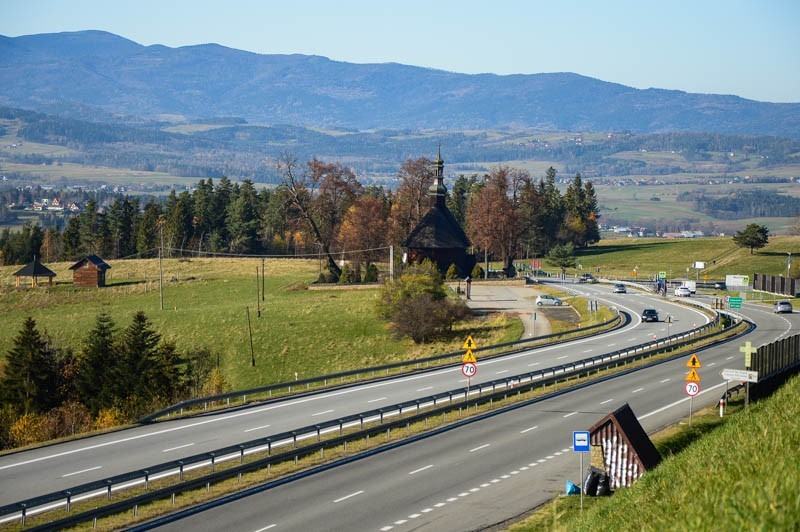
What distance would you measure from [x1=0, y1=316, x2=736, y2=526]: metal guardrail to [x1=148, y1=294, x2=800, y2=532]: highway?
1959 mm

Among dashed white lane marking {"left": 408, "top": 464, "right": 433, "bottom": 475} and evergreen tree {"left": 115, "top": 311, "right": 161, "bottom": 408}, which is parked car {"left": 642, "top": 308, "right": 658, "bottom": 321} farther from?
dashed white lane marking {"left": 408, "top": 464, "right": 433, "bottom": 475}

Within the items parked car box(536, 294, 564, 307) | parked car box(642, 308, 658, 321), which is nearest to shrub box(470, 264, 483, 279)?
parked car box(536, 294, 564, 307)

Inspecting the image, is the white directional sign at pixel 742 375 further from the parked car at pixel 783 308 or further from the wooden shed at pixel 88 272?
the wooden shed at pixel 88 272

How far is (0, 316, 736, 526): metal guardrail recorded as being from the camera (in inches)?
945

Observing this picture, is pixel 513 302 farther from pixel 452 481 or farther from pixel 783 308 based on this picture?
pixel 452 481

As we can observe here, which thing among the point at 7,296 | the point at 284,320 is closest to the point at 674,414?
the point at 284,320

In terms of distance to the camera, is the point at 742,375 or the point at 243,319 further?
the point at 243,319

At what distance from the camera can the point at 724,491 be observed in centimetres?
1481

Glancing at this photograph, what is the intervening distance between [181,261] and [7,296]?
30.7 metres

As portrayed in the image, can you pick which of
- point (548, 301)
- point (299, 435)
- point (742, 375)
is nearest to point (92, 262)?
point (548, 301)

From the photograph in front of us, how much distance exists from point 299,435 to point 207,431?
5605mm

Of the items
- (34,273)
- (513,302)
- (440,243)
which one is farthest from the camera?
(34,273)

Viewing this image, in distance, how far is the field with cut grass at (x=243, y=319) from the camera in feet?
224

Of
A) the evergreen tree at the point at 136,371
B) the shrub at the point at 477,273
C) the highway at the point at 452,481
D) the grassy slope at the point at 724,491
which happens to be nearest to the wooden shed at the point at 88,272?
the shrub at the point at 477,273
